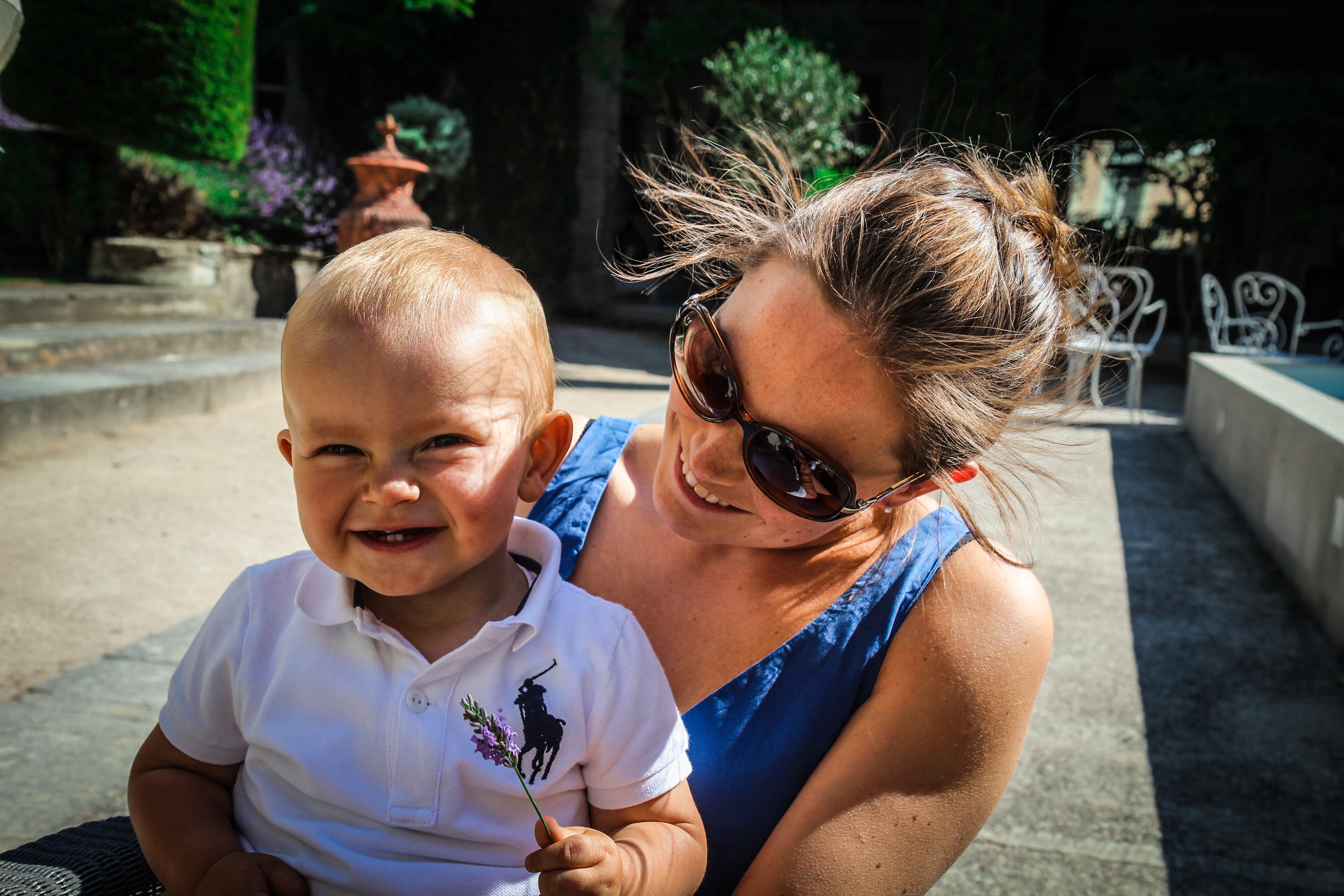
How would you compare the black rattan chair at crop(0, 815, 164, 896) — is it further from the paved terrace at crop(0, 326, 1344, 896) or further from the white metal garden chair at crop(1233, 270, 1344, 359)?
the white metal garden chair at crop(1233, 270, 1344, 359)

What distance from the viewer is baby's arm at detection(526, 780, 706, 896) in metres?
0.88

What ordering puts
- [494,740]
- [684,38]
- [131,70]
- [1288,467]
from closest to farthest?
[494,740] < [1288,467] < [131,70] < [684,38]

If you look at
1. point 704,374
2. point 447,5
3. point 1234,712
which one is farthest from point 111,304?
point 1234,712

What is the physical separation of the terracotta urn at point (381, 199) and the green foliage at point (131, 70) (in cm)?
124

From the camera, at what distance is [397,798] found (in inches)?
40.4

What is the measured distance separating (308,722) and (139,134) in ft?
25.2

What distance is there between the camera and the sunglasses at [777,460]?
1.21 metres

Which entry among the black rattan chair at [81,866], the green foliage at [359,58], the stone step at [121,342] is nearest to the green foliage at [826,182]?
the black rattan chair at [81,866]

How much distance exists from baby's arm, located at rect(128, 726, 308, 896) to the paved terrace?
37.1 inches

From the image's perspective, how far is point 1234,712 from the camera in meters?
2.90

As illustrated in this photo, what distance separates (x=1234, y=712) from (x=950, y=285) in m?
2.45

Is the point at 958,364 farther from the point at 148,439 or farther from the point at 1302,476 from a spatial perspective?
the point at 148,439

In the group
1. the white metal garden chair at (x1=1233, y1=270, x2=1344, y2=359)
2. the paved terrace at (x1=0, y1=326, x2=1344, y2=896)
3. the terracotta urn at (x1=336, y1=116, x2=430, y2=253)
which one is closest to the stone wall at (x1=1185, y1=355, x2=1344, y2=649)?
the paved terrace at (x1=0, y1=326, x2=1344, y2=896)

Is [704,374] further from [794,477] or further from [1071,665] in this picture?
[1071,665]
